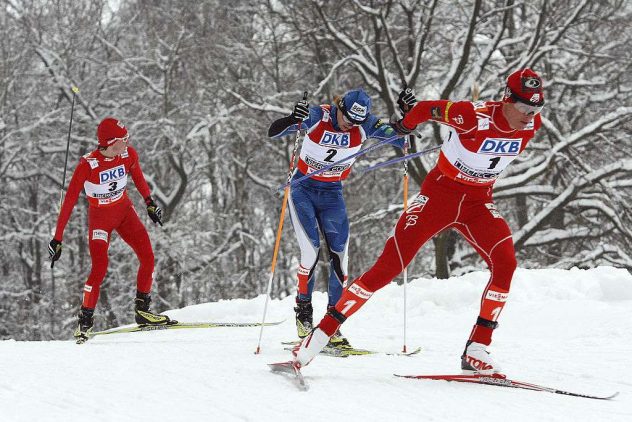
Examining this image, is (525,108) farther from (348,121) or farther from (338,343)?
(338,343)

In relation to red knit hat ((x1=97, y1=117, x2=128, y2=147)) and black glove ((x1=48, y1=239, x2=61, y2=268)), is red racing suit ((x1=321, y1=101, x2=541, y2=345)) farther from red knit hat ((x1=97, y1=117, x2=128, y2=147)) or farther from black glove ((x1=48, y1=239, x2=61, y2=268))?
black glove ((x1=48, y1=239, x2=61, y2=268))

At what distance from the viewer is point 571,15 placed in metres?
13.3

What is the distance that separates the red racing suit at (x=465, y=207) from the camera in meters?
4.19

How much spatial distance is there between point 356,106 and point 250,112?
1269 cm

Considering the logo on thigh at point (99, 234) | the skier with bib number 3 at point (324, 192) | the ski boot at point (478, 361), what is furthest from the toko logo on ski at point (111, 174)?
the ski boot at point (478, 361)

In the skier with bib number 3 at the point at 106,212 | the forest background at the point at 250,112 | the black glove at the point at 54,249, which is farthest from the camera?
the forest background at the point at 250,112

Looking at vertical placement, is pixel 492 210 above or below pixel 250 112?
below

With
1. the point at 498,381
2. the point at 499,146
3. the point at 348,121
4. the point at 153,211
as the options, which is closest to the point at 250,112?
the point at 153,211

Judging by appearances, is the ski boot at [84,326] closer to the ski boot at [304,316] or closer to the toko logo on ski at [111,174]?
the toko logo on ski at [111,174]

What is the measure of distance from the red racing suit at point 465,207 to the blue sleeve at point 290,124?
4.40 feet

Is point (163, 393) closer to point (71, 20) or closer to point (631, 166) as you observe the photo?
point (631, 166)

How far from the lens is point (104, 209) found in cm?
682

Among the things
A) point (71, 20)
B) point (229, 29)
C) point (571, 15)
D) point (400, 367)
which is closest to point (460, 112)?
point (400, 367)

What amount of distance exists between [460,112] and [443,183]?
0.50 m
